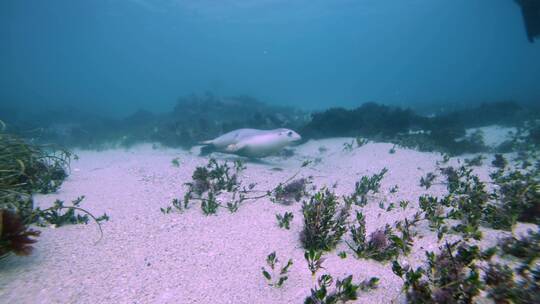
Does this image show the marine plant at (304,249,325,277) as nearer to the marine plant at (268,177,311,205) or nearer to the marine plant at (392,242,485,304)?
the marine plant at (392,242,485,304)

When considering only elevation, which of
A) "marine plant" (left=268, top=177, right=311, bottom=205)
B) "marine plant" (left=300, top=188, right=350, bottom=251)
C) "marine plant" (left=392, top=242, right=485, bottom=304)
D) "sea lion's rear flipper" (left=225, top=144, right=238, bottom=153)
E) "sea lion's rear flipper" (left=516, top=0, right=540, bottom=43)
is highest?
"sea lion's rear flipper" (left=516, top=0, right=540, bottom=43)

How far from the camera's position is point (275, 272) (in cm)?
334

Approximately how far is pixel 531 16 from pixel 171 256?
20.4 metres

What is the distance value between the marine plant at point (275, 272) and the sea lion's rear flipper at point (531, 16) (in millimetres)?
19226

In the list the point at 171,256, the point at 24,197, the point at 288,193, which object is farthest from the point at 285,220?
the point at 24,197

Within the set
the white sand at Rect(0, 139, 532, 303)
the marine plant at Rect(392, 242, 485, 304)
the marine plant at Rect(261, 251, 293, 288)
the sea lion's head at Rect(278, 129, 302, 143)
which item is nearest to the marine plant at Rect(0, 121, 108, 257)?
the white sand at Rect(0, 139, 532, 303)

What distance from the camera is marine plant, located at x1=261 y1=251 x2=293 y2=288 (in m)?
3.07

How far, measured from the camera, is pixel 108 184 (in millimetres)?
6926

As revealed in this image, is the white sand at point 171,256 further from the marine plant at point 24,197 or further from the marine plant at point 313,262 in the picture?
the marine plant at point 24,197

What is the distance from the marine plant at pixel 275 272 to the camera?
307 centimetres

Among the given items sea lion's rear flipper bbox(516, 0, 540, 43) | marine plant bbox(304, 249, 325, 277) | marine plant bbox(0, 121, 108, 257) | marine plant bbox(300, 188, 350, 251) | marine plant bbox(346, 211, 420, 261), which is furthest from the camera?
sea lion's rear flipper bbox(516, 0, 540, 43)

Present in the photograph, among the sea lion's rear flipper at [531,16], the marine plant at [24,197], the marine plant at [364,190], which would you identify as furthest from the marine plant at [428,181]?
the sea lion's rear flipper at [531,16]

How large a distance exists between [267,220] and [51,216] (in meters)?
3.79

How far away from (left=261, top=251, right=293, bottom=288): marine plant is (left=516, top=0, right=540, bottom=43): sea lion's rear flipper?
19226mm
